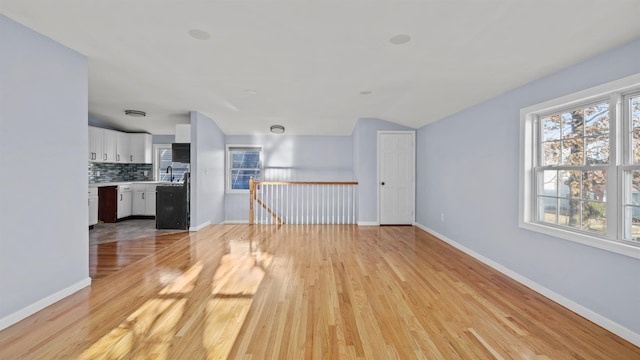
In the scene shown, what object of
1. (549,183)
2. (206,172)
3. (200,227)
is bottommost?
(200,227)

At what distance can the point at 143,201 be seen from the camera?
698cm

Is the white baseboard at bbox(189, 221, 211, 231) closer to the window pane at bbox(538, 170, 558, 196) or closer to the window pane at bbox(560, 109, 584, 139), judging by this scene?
the window pane at bbox(538, 170, 558, 196)

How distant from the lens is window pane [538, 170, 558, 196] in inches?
118

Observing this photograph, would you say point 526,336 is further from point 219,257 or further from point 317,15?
point 219,257

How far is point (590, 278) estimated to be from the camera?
2.43 metres

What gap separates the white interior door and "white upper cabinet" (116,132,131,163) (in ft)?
20.0

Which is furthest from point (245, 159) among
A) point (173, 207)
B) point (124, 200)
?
point (124, 200)

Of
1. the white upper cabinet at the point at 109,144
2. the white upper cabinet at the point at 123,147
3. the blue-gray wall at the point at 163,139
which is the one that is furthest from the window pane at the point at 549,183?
the white upper cabinet at the point at 123,147

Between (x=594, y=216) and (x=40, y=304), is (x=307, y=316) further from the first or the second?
(x=594, y=216)

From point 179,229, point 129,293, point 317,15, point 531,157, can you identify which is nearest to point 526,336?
point 531,157

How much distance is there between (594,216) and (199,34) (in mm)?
3714

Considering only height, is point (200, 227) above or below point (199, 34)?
below

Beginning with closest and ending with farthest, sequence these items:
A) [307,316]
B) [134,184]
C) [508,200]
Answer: [307,316] → [508,200] → [134,184]

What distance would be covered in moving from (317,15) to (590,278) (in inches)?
119
